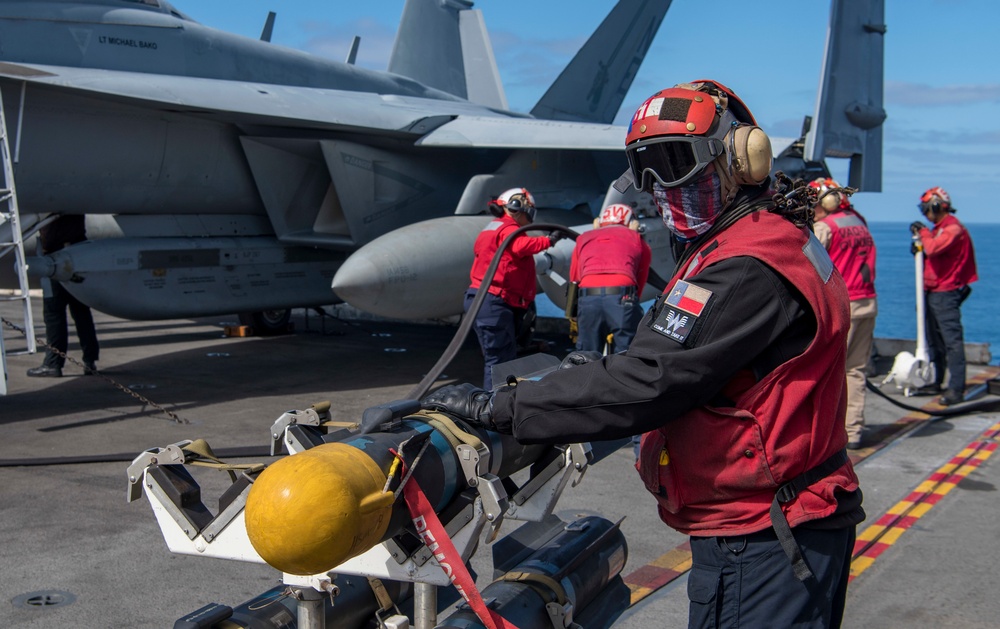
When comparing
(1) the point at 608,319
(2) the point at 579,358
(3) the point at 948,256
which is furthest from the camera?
(3) the point at 948,256

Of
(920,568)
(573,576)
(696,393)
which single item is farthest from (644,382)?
(920,568)

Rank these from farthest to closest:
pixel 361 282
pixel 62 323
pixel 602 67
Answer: pixel 602 67, pixel 62 323, pixel 361 282

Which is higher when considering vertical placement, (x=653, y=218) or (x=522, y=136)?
(x=522, y=136)

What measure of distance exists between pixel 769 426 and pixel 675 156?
0.68 metres

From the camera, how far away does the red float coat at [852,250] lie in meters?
6.64

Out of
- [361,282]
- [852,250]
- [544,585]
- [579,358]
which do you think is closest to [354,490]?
[579,358]

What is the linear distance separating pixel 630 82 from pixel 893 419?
374 inches

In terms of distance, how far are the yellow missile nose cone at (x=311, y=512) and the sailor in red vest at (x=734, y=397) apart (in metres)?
0.40

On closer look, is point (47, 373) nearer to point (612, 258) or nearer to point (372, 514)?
point (612, 258)

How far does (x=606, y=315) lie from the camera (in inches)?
248

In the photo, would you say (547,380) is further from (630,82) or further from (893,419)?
(630,82)

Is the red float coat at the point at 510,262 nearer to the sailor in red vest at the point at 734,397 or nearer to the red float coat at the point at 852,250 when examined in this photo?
the red float coat at the point at 852,250

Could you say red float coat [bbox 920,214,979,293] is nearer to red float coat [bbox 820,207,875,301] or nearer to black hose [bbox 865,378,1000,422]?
black hose [bbox 865,378,1000,422]

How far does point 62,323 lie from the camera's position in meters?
8.91
